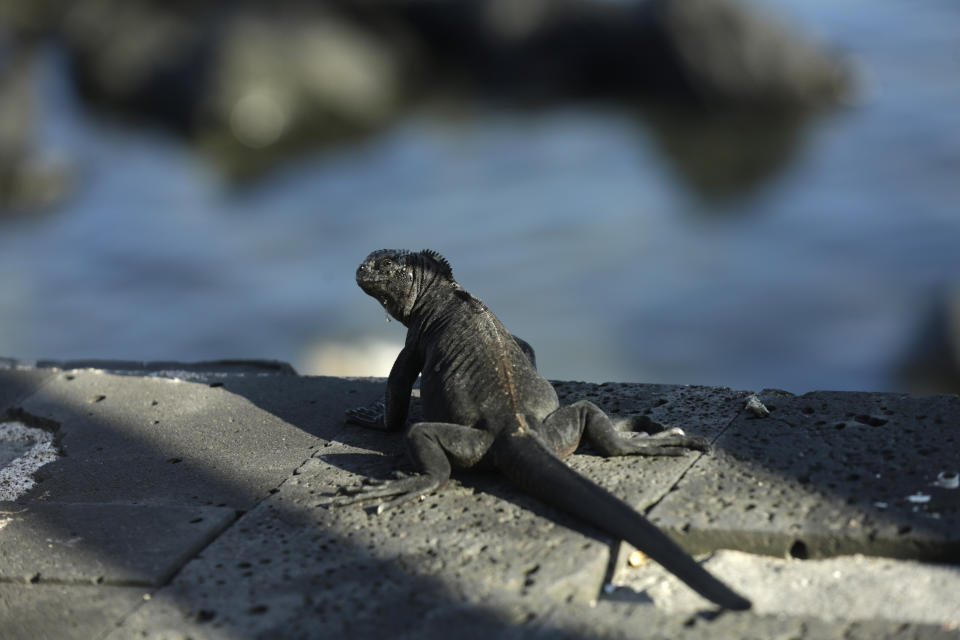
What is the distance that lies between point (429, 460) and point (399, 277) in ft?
2.81

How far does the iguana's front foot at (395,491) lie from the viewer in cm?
346

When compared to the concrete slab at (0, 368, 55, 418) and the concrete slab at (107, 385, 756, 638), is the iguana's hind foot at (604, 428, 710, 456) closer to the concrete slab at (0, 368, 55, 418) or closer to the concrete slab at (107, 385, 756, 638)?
the concrete slab at (107, 385, 756, 638)

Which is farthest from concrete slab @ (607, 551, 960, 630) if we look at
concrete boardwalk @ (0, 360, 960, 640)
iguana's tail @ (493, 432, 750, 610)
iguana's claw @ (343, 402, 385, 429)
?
iguana's claw @ (343, 402, 385, 429)

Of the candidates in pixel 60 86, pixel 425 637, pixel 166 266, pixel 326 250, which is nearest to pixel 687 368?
pixel 326 250

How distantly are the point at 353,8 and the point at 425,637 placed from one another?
19.8 metres

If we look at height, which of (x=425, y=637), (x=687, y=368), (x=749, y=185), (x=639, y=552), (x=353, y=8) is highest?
(x=353, y=8)

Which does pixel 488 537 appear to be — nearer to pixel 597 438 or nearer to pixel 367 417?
pixel 597 438

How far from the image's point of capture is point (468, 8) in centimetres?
2136

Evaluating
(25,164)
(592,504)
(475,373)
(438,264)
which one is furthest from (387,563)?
(25,164)

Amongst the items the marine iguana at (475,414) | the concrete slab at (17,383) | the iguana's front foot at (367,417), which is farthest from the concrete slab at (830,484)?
the concrete slab at (17,383)

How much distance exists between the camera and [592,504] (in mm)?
3145

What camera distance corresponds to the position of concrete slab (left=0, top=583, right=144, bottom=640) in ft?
9.62

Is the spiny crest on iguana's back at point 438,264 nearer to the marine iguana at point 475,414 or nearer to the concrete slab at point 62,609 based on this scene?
the marine iguana at point 475,414

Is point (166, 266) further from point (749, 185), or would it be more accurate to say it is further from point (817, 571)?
point (817, 571)
